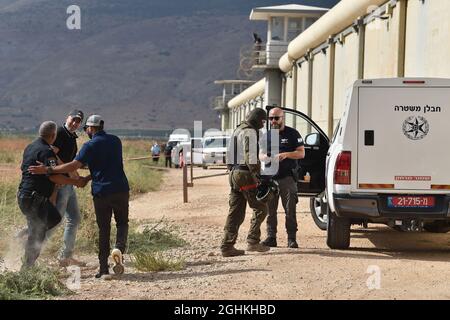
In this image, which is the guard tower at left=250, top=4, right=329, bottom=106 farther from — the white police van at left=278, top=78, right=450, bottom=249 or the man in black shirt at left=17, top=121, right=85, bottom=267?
the man in black shirt at left=17, top=121, right=85, bottom=267

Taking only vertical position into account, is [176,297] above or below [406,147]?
below

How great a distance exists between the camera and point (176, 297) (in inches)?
319

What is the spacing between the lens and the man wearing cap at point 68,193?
1016cm

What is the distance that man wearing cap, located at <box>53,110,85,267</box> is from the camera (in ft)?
33.3

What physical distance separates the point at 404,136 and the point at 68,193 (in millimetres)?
4024

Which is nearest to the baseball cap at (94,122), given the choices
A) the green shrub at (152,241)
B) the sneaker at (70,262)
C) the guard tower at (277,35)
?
the sneaker at (70,262)

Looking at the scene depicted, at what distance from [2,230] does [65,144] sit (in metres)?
2.21

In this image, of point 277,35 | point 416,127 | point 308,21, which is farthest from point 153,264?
point 308,21

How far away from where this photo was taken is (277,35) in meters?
39.8

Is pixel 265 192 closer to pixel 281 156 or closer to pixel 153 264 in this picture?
pixel 281 156

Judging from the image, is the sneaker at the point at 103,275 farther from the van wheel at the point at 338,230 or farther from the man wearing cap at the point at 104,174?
the van wheel at the point at 338,230

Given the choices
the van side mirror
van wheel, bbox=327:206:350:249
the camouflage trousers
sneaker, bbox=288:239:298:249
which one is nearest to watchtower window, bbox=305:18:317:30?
the van side mirror
